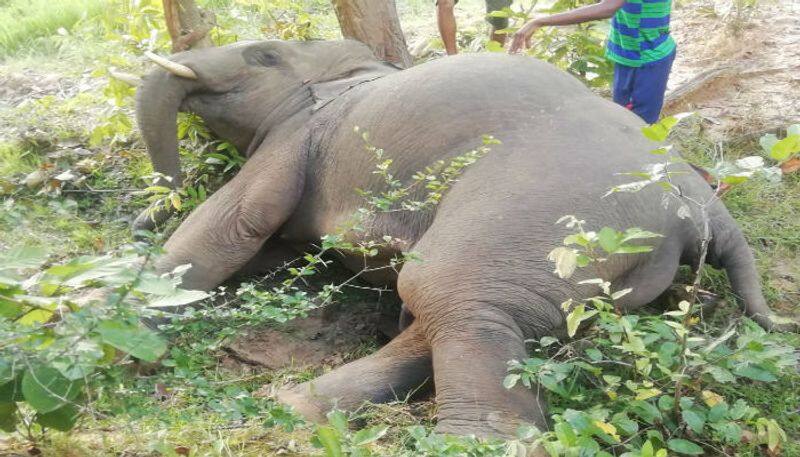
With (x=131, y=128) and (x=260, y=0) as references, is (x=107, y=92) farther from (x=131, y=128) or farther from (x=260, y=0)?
(x=260, y=0)

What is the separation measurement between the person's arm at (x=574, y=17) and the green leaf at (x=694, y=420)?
217 cm

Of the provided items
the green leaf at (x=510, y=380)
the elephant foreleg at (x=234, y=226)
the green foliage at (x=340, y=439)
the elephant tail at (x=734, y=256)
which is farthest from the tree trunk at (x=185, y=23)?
the green foliage at (x=340, y=439)

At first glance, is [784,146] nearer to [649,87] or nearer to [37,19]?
[649,87]

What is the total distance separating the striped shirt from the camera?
4.66 m

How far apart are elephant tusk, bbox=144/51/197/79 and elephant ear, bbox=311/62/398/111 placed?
0.65m

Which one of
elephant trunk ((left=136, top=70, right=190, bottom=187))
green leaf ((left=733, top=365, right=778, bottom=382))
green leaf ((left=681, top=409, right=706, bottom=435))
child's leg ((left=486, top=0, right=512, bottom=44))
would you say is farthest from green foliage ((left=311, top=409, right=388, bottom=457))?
child's leg ((left=486, top=0, right=512, bottom=44))

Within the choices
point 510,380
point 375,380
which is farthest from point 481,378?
point 375,380

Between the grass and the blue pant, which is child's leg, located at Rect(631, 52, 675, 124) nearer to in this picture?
the blue pant

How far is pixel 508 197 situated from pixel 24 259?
1.85 metres

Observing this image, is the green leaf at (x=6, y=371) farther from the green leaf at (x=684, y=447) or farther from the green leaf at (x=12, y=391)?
the green leaf at (x=684, y=447)

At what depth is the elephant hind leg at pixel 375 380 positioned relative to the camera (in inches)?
138

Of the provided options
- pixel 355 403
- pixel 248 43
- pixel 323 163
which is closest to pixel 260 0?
pixel 248 43

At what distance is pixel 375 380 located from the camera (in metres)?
3.57

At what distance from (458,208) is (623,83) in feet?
5.91
